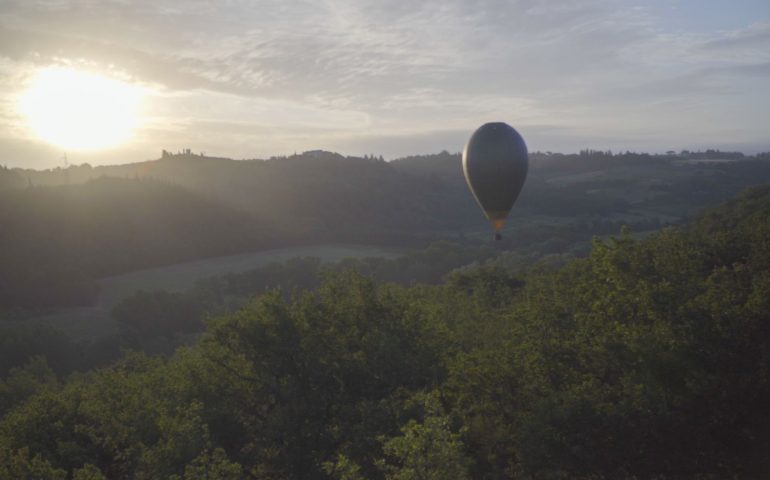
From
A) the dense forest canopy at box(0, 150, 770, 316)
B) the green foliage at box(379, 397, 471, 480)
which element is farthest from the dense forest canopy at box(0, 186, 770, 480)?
the dense forest canopy at box(0, 150, 770, 316)

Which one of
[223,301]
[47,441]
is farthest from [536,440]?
[223,301]

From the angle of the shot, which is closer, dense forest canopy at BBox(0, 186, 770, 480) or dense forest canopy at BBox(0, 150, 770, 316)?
dense forest canopy at BBox(0, 186, 770, 480)

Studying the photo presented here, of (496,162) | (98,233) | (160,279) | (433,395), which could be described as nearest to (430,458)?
(433,395)

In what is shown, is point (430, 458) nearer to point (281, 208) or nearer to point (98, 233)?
point (98, 233)

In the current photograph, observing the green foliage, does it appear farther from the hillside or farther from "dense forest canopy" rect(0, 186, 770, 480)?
the hillside

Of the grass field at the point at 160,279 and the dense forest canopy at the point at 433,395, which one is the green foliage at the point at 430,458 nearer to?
the dense forest canopy at the point at 433,395

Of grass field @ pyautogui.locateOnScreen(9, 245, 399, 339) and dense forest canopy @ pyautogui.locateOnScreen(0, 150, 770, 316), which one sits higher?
dense forest canopy @ pyautogui.locateOnScreen(0, 150, 770, 316)
